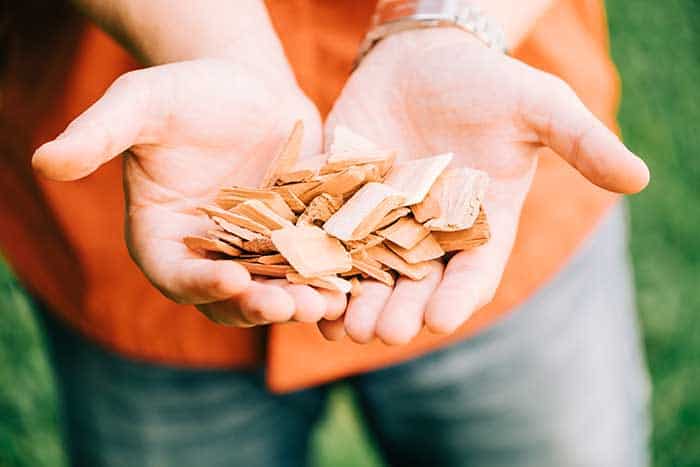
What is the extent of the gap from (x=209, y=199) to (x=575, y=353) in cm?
65

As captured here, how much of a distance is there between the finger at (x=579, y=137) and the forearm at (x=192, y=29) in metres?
0.34

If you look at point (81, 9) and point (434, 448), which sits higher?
point (81, 9)

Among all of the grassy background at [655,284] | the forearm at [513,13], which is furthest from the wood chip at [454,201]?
the grassy background at [655,284]

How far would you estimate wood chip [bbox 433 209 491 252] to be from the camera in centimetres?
100

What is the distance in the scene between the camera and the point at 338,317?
0.96m

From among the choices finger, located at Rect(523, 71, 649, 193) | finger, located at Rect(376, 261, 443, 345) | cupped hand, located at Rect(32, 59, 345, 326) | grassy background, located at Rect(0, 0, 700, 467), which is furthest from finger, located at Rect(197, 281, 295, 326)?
grassy background, located at Rect(0, 0, 700, 467)

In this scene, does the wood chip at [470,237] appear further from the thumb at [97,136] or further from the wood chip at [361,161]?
the thumb at [97,136]

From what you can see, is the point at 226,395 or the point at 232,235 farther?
the point at 226,395

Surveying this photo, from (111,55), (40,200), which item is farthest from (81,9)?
(40,200)

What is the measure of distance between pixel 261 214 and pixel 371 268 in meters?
0.16

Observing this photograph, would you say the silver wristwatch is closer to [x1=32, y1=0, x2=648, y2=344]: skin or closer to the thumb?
[x1=32, y1=0, x2=648, y2=344]: skin

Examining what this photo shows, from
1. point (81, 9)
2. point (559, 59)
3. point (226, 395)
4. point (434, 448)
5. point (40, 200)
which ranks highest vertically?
point (81, 9)

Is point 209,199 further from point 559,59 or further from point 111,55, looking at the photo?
point 559,59

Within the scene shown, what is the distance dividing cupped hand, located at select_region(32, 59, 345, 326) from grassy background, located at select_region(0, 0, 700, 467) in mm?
1111
